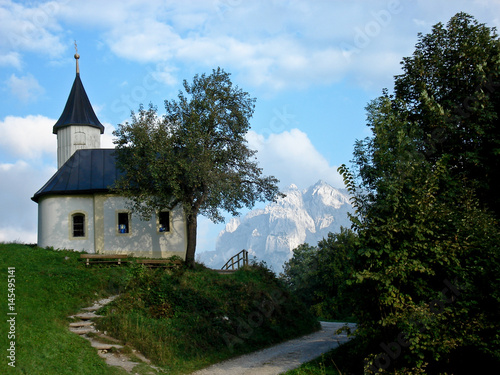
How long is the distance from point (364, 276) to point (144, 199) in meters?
15.8

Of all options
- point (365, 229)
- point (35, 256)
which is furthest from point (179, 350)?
point (35, 256)

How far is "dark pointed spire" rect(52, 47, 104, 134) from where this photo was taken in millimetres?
33750

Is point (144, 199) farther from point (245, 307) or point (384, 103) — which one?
point (384, 103)

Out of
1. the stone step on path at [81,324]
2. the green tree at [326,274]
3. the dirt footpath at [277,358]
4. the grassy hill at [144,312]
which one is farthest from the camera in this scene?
the stone step on path at [81,324]

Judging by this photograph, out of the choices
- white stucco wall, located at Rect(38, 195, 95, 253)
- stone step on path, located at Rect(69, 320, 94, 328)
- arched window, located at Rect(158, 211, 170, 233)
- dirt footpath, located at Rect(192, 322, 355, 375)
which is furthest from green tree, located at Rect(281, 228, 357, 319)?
white stucco wall, located at Rect(38, 195, 95, 253)

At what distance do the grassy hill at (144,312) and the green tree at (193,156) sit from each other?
12.4 feet

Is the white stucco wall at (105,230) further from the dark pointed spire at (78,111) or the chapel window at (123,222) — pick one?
the dark pointed spire at (78,111)

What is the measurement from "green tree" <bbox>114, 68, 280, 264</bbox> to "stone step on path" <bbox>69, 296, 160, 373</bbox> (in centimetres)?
818

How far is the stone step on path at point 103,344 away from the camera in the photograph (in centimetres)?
1359

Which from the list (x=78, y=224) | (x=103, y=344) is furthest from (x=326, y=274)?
(x=103, y=344)

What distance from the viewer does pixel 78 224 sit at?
94.9ft

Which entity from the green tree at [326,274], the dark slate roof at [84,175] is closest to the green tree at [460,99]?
the green tree at [326,274]

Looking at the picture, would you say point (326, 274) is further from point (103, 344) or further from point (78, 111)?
point (103, 344)

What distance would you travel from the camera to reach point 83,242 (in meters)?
28.4
